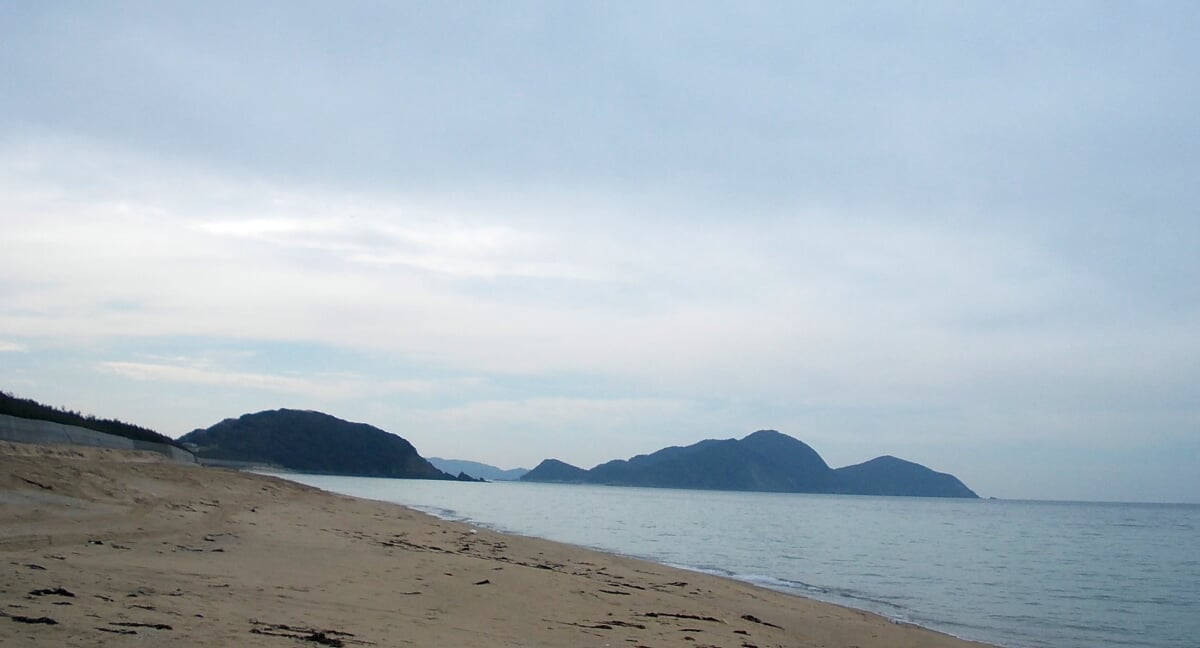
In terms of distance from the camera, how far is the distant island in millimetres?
157750

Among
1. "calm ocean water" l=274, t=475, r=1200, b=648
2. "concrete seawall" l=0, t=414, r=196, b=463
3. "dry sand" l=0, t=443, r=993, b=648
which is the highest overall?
"concrete seawall" l=0, t=414, r=196, b=463

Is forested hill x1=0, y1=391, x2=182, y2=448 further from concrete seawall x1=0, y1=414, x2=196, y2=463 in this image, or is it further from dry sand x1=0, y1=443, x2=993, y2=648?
dry sand x1=0, y1=443, x2=993, y2=648

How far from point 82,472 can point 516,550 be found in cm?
899

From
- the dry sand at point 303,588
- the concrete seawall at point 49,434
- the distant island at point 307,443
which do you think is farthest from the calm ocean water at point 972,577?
the distant island at point 307,443

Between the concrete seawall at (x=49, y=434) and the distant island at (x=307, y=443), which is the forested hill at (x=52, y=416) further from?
the distant island at (x=307, y=443)

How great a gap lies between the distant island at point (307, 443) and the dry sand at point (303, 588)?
139368 millimetres

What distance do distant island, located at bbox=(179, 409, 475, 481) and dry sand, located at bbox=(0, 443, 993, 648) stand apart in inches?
5487

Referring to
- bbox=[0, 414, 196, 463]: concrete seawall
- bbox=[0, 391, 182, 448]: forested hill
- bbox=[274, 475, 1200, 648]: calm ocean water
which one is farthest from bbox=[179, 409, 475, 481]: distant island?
bbox=[274, 475, 1200, 648]: calm ocean water

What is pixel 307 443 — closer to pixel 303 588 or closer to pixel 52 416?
pixel 52 416

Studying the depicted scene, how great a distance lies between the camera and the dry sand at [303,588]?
20.6ft

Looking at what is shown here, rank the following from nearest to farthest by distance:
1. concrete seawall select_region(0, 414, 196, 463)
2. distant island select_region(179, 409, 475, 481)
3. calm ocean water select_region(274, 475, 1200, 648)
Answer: calm ocean water select_region(274, 475, 1200, 648) → concrete seawall select_region(0, 414, 196, 463) → distant island select_region(179, 409, 475, 481)

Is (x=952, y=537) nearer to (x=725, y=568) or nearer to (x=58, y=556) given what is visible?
(x=725, y=568)

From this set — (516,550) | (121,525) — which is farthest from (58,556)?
(516,550)

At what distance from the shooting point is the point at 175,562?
31.2 feet
